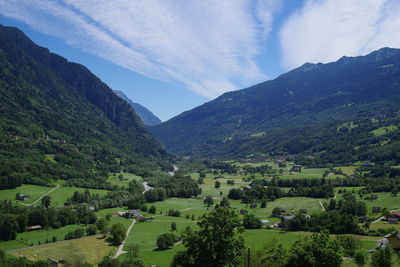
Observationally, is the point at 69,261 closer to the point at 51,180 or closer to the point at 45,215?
the point at 45,215

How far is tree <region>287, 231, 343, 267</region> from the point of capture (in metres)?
45.7

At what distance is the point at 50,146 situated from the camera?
624 feet

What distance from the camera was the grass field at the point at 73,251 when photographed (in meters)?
69.4

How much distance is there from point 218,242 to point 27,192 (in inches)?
3835

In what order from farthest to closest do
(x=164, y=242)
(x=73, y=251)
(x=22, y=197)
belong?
(x=22, y=197) < (x=164, y=242) < (x=73, y=251)

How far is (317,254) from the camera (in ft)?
153

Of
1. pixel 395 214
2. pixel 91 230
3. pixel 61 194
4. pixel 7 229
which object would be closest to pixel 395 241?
pixel 395 214

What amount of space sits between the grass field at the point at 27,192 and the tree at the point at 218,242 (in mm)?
84055

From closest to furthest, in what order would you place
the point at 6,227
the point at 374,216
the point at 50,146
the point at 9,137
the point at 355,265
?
the point at 355,265 → the point at 6,227 → the point at 374,216 → the point at 9,137 → the point at 50,146

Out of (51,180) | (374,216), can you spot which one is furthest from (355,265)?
(51,180)

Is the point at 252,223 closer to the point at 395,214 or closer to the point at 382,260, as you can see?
the point at 395,214

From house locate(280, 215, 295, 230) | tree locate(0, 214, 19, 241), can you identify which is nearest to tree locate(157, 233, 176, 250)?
house locate(280, 215, 295, 230)

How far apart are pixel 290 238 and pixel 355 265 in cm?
2394

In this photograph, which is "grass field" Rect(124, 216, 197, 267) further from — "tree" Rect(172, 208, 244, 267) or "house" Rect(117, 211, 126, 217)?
"tree" Rect(172, 208, 244, 267)
